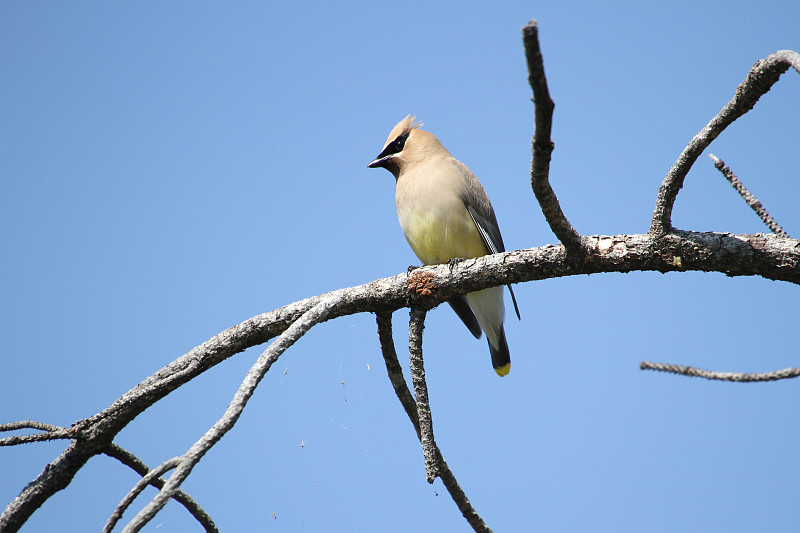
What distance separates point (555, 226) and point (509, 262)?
35 centimetres

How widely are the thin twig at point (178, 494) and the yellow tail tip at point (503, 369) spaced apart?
2.60 m

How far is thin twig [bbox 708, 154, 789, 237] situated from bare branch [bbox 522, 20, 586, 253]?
1.85 feet

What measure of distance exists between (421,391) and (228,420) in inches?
35.1

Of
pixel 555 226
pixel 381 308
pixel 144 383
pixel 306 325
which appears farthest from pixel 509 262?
pixel 144 383

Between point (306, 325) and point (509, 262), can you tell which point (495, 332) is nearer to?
point (509, 262)

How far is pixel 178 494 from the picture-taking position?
101 inches

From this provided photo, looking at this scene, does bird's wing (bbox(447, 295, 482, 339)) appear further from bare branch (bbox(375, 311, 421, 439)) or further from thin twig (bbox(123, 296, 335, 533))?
thin twig (bbox(123, 296, 335, 533))

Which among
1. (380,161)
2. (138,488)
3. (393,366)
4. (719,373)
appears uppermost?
(380,161)

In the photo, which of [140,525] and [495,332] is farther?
[495,332]

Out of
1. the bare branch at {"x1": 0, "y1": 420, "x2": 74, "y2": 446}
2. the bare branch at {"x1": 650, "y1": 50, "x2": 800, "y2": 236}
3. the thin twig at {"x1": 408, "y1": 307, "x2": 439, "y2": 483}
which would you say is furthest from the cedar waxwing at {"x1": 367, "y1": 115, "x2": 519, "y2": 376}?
the bare branch at {"x1": 0, "y1": 420, "x2": 74, "y2": 446}

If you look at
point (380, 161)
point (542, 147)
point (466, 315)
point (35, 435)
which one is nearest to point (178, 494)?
point (35, 435)

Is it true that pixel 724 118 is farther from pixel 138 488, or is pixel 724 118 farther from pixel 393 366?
pixel 138 488

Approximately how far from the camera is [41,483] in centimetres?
247

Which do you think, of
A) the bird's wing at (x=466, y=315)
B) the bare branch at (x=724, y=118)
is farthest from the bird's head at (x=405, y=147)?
the bare branch at (x=724, y=118)
